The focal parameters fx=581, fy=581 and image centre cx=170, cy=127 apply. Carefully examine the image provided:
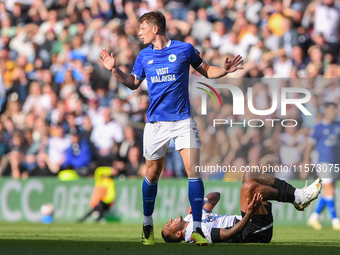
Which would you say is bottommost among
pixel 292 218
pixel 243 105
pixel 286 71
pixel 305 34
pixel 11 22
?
pixel 292 218

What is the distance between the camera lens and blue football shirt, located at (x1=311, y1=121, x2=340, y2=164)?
11695mm

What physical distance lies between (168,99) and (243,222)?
5.54 feet

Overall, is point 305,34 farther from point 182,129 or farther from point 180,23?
point 182,129

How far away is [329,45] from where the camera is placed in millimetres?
15086

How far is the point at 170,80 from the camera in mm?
6938

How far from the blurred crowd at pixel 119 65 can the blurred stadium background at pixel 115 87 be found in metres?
0.03

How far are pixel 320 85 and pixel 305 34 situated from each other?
144 inches

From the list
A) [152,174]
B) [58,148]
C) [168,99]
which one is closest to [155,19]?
[168,99]

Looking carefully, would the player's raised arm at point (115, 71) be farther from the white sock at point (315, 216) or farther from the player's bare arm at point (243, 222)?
the white sock at point (315, 216)

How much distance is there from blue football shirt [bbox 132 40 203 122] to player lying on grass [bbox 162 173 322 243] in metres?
1.24

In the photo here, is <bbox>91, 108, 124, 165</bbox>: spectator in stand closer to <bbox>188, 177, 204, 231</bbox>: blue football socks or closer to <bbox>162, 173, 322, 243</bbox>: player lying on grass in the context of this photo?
<bbox>162, 173, 322, 243</bbox>: player lying on grass

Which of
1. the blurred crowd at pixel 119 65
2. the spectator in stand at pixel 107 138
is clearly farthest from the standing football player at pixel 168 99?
the spectator in stand at pixel 107 138

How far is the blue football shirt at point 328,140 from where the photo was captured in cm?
1170

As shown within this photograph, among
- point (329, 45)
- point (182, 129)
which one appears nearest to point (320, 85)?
point (329, 45)
